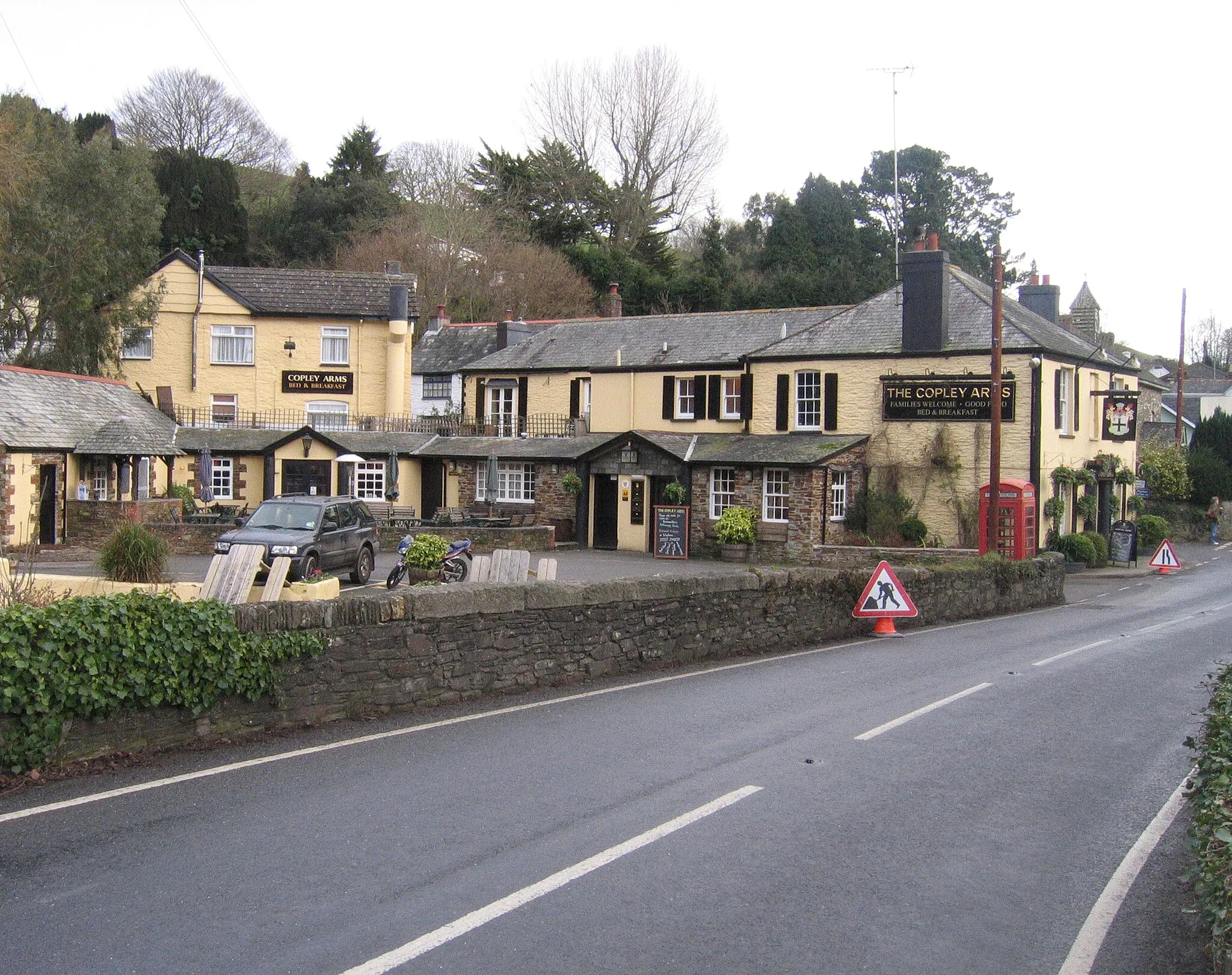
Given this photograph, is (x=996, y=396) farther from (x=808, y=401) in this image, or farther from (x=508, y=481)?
(x=508, y=481)

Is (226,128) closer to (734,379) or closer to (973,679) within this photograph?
(734,379)

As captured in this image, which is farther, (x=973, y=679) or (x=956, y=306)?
(x=956, y=306)

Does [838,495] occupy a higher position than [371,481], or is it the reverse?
[371,481]

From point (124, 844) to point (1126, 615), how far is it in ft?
70.6

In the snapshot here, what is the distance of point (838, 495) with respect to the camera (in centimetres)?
3359

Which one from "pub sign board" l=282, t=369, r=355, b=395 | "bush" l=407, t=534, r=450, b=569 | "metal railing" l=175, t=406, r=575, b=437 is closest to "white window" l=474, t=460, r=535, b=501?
"metal railing" l=175, t=406, r=575, b=437

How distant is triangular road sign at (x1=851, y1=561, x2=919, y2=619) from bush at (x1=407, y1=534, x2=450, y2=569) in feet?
24.7

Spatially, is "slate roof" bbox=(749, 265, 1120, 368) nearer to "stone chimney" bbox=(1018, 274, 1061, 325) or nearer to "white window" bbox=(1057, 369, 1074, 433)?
"white window" bbox=(1057, 369, 1074, 433)

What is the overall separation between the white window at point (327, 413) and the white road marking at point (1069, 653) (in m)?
29.6

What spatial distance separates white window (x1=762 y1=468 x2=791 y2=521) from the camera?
33.3 meters

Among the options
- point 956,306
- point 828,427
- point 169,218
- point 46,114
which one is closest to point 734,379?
point 828,427

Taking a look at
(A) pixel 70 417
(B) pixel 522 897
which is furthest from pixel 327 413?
(B) pixel 522 897

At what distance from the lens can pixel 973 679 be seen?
45.1 feet

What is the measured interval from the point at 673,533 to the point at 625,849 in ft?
87.4
